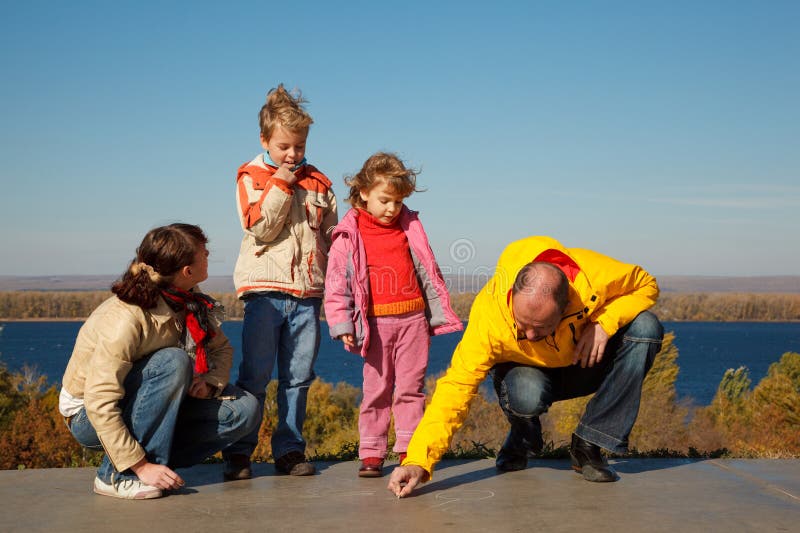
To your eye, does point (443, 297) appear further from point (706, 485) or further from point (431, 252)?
Result: point (706, 485)

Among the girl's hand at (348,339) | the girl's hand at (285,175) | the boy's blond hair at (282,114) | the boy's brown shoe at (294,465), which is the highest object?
the boy's blond hair at (282,114)

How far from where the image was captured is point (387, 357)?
4.35 metres

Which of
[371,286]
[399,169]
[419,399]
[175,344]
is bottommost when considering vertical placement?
[419,399]

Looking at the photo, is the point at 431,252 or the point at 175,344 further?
the point at 431,252

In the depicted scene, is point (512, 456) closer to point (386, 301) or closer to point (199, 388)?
point (386, 301)

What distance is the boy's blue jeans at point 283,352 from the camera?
13.8 ft

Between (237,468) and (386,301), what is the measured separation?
1186 mm

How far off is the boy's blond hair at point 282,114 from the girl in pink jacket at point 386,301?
1.48 ft

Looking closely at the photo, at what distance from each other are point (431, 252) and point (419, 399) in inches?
33.0

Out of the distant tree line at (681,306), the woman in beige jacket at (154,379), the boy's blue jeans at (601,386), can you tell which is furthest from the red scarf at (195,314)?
the distant tree line at (681,306)

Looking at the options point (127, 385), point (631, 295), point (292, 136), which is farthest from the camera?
point (292, 136)

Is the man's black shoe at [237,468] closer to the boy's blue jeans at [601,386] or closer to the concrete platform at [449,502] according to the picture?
the concrete platform at [449,502]

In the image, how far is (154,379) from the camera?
3.55 metres

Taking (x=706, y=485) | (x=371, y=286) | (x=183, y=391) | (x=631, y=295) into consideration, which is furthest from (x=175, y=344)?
(x=706, y=485)
